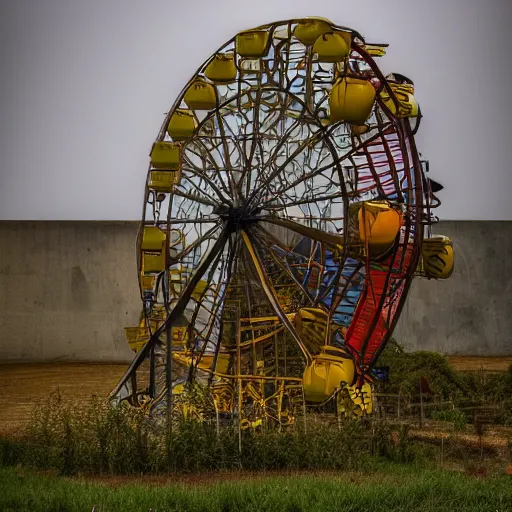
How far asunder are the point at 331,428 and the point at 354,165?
316 centimetres

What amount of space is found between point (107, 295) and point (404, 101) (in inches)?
462

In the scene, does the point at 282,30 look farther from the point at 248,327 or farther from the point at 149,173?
the point at 248,327

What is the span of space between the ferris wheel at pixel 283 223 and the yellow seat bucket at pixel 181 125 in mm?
16

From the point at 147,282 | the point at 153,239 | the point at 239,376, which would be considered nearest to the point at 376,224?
the point at 239,376

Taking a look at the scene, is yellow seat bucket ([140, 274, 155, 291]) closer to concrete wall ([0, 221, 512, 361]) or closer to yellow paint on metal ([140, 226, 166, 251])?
yellow paint on metal ([140, 226, 166, 251])

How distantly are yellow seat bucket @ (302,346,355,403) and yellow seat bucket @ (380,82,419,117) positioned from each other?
313 cm

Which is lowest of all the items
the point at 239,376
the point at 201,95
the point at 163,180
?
the point at 239,376

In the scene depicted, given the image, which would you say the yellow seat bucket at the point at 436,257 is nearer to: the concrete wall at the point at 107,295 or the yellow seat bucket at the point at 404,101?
the yellow seat bucket at the point at 404,101

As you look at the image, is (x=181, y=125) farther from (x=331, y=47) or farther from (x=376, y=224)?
(x=376, y=224)

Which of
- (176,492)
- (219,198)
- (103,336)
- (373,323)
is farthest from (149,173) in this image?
(103,336)

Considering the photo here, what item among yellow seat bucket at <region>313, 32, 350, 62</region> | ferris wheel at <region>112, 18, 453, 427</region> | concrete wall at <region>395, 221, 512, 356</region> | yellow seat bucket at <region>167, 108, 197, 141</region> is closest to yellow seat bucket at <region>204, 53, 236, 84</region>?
ferris wheel at <region>112, 18, 453, 427</region>

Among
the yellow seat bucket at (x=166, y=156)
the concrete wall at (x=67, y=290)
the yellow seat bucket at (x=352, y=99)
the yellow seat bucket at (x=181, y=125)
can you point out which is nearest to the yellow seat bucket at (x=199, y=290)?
the yellow seat bucket at (x=166, y=156)

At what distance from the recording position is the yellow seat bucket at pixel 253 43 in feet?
47.1

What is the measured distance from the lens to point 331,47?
44.7 feet
